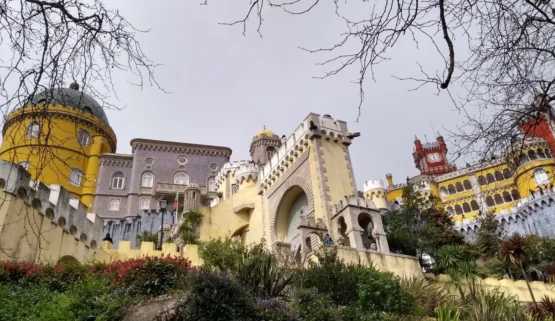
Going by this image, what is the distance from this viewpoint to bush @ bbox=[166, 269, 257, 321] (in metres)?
8.05

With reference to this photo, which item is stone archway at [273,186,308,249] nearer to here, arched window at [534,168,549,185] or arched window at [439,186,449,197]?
arched window at [534,168,549,185]

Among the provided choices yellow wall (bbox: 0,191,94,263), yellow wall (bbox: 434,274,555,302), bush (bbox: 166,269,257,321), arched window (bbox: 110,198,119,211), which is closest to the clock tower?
arched window (bbox: 110,198,119,211)

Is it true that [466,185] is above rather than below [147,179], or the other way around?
above

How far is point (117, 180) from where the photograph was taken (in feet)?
148

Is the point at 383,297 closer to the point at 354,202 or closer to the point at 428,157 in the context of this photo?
the point at 354,202

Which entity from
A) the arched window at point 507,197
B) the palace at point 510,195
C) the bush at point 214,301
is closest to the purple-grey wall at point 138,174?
the palace at point 510,195

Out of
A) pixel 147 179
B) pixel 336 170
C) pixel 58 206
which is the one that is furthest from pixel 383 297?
pixel 147 179

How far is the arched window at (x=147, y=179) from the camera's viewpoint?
147 feet

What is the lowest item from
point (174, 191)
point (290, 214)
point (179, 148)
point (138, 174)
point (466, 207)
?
point (290, 214)

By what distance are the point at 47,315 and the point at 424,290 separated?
1065 centimetres

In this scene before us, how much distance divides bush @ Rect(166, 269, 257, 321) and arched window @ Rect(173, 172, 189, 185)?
1500 inches

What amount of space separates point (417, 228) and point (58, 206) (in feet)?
60.8

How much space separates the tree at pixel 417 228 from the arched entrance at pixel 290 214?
512 centimetres

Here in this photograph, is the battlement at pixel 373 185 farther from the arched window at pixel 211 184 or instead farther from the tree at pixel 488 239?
the arched window at pixel 211 184
